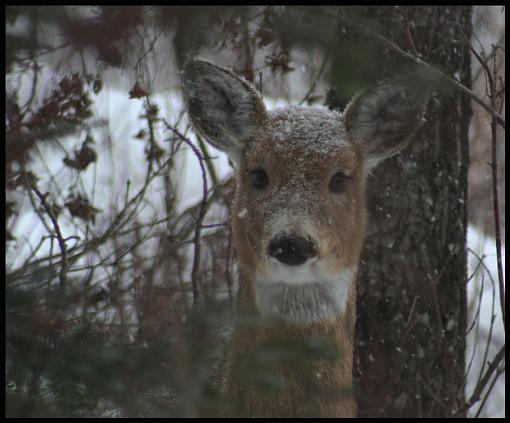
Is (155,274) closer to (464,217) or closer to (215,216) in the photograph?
(215,216)

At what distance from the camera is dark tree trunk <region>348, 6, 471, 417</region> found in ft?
16.5

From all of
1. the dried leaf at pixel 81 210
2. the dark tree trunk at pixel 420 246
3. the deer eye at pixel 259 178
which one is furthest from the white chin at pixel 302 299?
the dried leaf at pixel 81 210

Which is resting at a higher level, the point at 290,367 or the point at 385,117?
the point at 385,117

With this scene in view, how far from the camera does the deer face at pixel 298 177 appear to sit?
3.83 m

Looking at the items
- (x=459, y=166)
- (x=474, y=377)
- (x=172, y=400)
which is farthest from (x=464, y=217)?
(x=172, y=400)

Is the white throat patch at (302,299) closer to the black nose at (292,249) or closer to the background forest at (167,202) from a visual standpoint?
the background forest at (167,202)

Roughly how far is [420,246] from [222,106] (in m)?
1.73

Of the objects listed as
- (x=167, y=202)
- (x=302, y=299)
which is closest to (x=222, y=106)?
(x=302, y=299)

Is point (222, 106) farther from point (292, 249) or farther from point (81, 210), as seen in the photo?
point (292, 249)

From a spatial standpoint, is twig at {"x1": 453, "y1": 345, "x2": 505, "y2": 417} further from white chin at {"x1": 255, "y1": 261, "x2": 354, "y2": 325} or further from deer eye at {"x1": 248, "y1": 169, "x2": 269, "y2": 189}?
deer eye at {"x1": 248, "y1": 169, "x2": 269, "y2": 189}

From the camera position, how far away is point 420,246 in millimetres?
5152

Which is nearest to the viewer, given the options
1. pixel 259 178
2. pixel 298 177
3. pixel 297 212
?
pixel 297 212

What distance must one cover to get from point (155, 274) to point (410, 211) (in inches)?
85.6

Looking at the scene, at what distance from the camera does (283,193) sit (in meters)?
3.96
